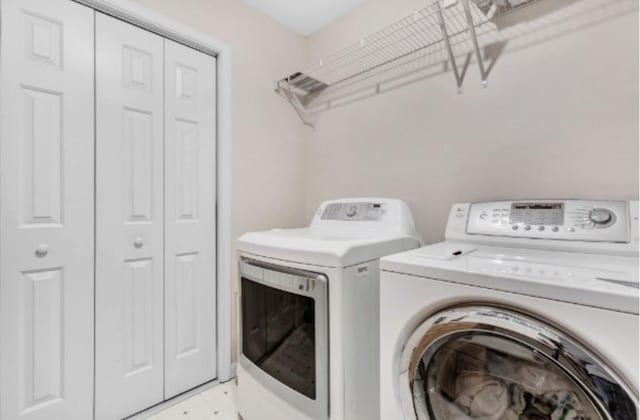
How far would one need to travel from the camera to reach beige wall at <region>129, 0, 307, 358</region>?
68.7 inches

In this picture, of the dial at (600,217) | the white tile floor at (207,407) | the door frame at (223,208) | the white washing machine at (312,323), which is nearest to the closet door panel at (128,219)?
the white tile floor at (207,407)

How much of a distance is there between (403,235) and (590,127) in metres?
0.80

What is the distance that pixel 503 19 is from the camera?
4.33 feet

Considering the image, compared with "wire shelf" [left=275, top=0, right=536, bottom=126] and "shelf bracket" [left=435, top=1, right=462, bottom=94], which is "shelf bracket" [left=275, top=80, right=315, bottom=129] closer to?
"wire shelf" [left=275, top=0, right=536, bottom=126]

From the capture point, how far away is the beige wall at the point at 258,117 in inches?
68.7

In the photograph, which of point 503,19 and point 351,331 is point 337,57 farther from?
point 351,331

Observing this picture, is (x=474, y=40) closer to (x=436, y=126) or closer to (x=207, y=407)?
(x=436, y=126)

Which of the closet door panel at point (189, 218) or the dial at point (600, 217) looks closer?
the dial at point (600, 217)

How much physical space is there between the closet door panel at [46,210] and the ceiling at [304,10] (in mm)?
976

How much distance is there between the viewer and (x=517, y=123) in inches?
50.6

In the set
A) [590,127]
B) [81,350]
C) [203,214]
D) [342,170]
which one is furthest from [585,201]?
[81,350]

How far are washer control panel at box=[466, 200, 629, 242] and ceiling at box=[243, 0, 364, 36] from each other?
1468 mm

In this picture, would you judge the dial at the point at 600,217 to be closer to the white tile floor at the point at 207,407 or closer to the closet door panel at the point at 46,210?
the white tile floor at the point at 207,407

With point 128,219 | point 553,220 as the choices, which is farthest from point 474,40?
point 128,219
